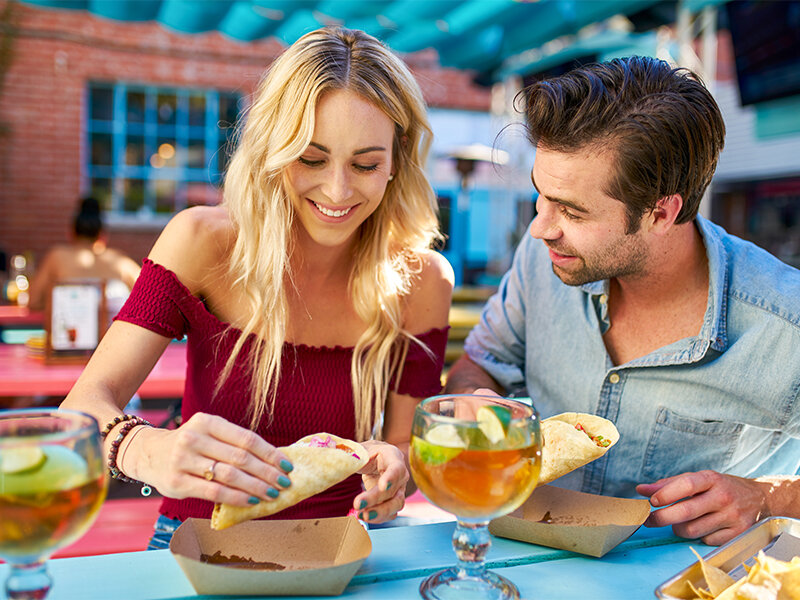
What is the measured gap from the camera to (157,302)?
1572 mm

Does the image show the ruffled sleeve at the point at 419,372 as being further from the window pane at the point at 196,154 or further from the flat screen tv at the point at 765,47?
the window pane at the point at 196,154

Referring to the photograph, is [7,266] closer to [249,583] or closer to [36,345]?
[36,345]

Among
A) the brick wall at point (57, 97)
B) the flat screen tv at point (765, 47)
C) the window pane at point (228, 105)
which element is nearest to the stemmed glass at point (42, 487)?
the flat screen tv at point (765, 47)

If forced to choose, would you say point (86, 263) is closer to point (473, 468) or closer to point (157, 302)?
point (157, 302)

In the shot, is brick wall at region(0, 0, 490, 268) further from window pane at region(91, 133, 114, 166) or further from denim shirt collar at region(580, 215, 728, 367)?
denim shirt collar at region(580, 215, 728, 367)

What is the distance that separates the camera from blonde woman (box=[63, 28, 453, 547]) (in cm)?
154

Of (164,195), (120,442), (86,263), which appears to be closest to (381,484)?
(120,442)

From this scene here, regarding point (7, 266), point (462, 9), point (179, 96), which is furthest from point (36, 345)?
point (179, 96)

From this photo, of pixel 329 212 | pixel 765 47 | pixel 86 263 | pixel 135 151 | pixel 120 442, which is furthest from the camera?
pixel 135 151

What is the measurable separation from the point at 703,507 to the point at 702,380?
1.40 feet

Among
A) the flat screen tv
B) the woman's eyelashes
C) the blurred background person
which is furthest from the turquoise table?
the flat screen tv

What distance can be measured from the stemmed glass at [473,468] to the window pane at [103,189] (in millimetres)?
8022

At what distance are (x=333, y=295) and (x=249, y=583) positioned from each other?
102cm

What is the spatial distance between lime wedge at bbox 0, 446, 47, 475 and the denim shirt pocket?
1.25m
